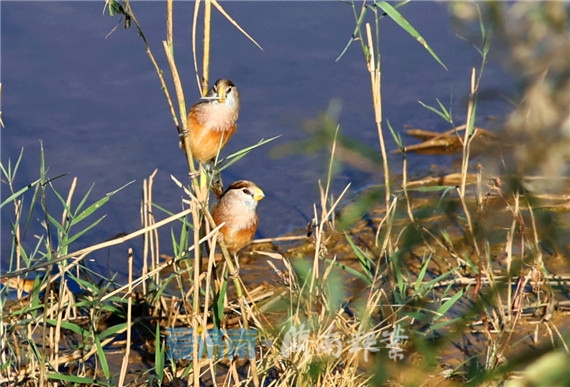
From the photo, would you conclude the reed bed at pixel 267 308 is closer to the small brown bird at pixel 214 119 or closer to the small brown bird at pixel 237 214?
the small brown bird at pixel 237 214

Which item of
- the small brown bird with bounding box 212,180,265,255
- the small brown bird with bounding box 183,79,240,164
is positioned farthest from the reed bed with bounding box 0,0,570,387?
the small brown bird with bounding box 183,79,240,164

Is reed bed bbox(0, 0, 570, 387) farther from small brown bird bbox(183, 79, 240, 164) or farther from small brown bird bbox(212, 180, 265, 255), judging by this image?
small brown bird bbox(183, 79, 240, 164)

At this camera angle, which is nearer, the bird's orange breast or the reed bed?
the reed bed

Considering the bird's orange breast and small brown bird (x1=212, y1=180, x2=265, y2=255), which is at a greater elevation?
the bird's orange breast

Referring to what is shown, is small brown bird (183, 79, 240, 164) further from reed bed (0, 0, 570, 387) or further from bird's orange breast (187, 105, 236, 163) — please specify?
reed bed (0, 0, 570, 387)

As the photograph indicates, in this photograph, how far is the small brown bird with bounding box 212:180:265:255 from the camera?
391cm

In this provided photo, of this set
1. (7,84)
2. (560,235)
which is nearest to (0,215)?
(7,84)

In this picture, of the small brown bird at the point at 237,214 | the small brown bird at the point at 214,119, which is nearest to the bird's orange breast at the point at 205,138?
the small brown bird at the point at 214,119

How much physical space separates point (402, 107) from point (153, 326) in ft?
10.4

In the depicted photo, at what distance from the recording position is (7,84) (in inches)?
245

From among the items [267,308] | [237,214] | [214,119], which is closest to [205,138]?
[214,119]

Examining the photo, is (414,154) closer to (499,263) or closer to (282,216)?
(282,216)

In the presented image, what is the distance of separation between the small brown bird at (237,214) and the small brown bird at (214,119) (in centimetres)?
21

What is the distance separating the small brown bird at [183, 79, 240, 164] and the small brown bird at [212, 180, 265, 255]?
21 cm
